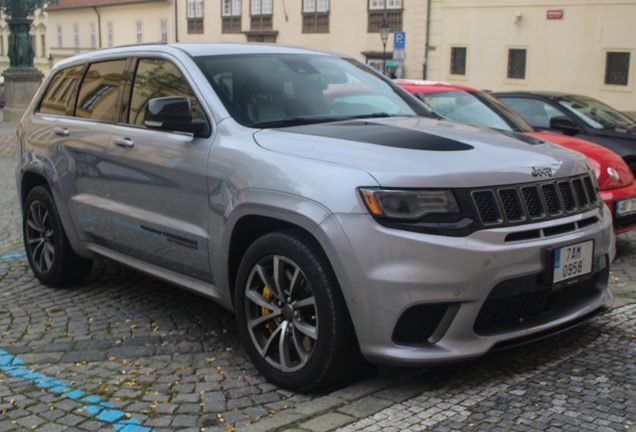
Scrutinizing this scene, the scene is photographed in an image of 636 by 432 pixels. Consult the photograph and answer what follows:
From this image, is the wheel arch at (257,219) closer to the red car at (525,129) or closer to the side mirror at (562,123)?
the red car at (525,129)

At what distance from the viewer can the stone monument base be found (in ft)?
81.5

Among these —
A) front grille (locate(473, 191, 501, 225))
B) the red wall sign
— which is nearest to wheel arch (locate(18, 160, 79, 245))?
front grille (locate(473, 191, 501, 225))

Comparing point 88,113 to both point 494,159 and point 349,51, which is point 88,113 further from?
point 349,51

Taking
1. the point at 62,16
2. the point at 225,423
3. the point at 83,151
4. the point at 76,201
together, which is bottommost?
the point at 225,423

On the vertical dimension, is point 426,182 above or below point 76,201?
above

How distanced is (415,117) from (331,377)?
185 centimetres

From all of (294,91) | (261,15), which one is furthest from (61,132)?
(261,15)

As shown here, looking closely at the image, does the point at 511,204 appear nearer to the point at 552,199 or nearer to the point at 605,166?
the point at 552,199

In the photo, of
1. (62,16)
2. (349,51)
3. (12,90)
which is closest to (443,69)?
(349,51)

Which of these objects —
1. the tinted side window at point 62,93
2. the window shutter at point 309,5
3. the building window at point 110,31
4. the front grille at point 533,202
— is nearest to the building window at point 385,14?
the window shutter at point 309,5

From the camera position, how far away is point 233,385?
3.53 m

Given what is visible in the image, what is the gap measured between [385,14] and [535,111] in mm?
30014

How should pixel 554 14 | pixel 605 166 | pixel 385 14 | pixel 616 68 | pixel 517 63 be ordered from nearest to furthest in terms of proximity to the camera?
1. pixel 605 166
2. pixel 616 68
3. pixel 554 14
4. pixel 517 63
5. pixel 385 14

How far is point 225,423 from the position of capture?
10.1 feet
